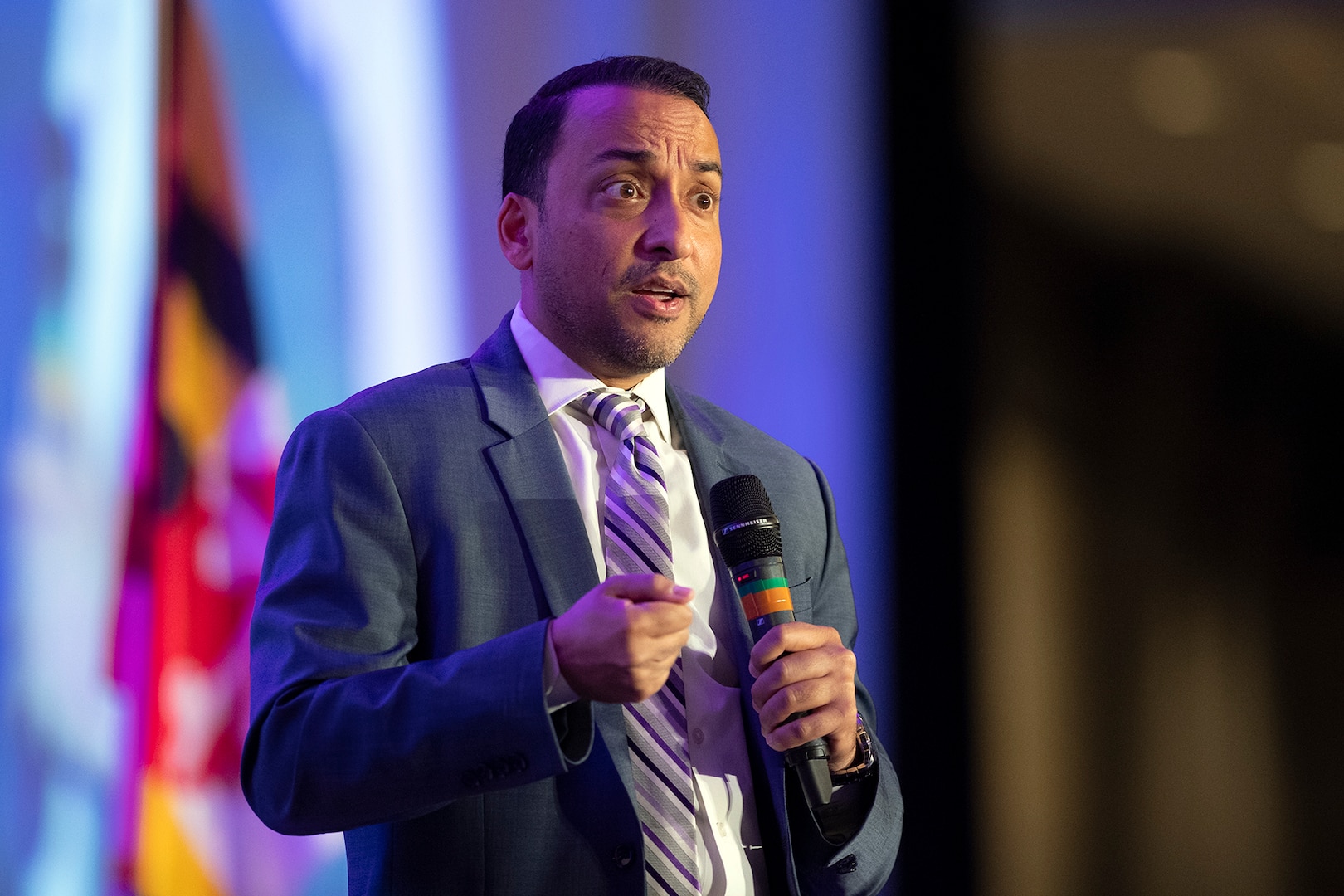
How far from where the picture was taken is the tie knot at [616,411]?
1737mm

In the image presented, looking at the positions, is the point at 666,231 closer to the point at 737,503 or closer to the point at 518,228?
the point at 518,228

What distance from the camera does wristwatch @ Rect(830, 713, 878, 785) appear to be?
161 cm

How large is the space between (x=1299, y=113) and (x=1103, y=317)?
775mm

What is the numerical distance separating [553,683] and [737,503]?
35 centimetres

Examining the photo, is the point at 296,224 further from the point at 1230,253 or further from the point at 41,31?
the point at 1230,253

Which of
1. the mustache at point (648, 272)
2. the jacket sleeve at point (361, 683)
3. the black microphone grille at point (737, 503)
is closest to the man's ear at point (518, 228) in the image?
the mustache at point (648, 272)

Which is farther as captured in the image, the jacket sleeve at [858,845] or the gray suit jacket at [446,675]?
the jacket sleeve at [858,845]

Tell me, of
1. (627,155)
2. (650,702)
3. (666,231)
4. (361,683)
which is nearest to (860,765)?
(650,702)

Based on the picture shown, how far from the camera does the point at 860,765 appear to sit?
1616 millimetres

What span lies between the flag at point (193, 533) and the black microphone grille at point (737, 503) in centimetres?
107

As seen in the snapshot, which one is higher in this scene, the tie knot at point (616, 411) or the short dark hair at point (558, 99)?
the short dark hair at point (558, 99)

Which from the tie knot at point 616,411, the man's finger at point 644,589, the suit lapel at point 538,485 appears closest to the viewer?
the man's finger at point 644,589

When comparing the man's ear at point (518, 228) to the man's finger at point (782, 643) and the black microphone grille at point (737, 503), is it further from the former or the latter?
the man's finger at point (782, 643)

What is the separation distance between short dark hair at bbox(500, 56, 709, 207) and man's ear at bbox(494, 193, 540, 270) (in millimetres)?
19
